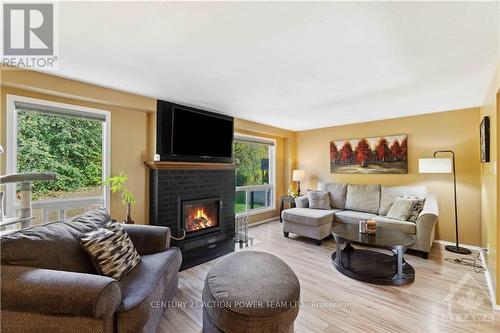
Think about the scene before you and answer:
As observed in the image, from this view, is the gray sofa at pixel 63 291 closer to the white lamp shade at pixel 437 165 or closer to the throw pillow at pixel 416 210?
the throw pillow at pixel 416 210

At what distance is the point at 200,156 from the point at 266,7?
2543mm

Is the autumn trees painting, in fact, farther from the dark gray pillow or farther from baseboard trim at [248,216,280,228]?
the dark gray pillow

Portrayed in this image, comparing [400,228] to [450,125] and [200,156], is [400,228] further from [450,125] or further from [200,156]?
[200,156]

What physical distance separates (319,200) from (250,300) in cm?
327

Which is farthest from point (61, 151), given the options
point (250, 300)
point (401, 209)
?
point (401, 209)

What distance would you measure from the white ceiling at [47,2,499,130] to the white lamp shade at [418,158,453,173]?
0.89m

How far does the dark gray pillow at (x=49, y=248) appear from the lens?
4.34 ft

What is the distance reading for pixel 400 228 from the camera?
3.26 metres

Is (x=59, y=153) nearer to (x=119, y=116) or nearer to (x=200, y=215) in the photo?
(x=119, y=116)

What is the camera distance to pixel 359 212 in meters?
4.06

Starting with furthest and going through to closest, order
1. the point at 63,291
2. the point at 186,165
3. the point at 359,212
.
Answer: the point at 359,212 < the point at 186,165 < the point at 63,291

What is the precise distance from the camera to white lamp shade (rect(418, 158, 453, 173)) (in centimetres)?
Result: 330

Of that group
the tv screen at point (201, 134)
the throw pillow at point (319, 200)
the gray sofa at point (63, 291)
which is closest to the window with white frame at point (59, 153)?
the tv screen at point (201, 134)

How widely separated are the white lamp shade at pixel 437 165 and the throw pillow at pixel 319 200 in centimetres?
159
